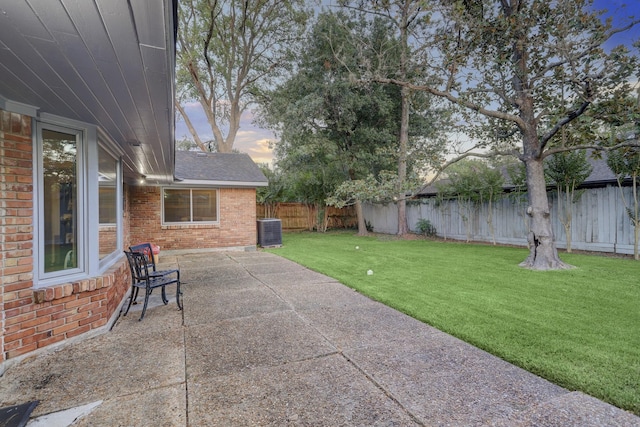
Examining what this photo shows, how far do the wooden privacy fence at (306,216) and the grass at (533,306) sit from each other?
8987 millimetres

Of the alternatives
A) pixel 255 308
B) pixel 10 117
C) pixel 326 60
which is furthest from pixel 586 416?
pixel 326 60

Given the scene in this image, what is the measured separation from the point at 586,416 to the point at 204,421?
246cm

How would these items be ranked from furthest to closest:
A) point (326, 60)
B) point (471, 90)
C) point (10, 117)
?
point (326, 60) → point (471, 90) → point (10, 117)

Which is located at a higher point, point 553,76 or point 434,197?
point 553,76

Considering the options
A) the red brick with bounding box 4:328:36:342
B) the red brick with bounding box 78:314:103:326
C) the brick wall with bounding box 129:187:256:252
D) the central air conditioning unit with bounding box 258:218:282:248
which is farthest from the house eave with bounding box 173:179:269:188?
the red brick with bounding box 4:328:36:342

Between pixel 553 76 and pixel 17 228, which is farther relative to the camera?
pixel 553 76

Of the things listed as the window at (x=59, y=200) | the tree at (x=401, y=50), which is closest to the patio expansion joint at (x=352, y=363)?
the window at (x=59, y=200)

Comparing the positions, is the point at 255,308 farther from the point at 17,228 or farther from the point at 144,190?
the point at 144,190

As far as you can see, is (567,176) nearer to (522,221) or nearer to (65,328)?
(522,221)

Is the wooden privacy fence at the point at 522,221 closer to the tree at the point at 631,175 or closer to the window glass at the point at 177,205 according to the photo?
the tree at the point at 631,175

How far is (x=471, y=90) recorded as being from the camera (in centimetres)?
714

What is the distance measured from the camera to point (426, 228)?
14.1m

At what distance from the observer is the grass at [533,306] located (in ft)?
8.73

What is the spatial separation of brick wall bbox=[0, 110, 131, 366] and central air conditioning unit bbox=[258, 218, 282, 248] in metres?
8.32
